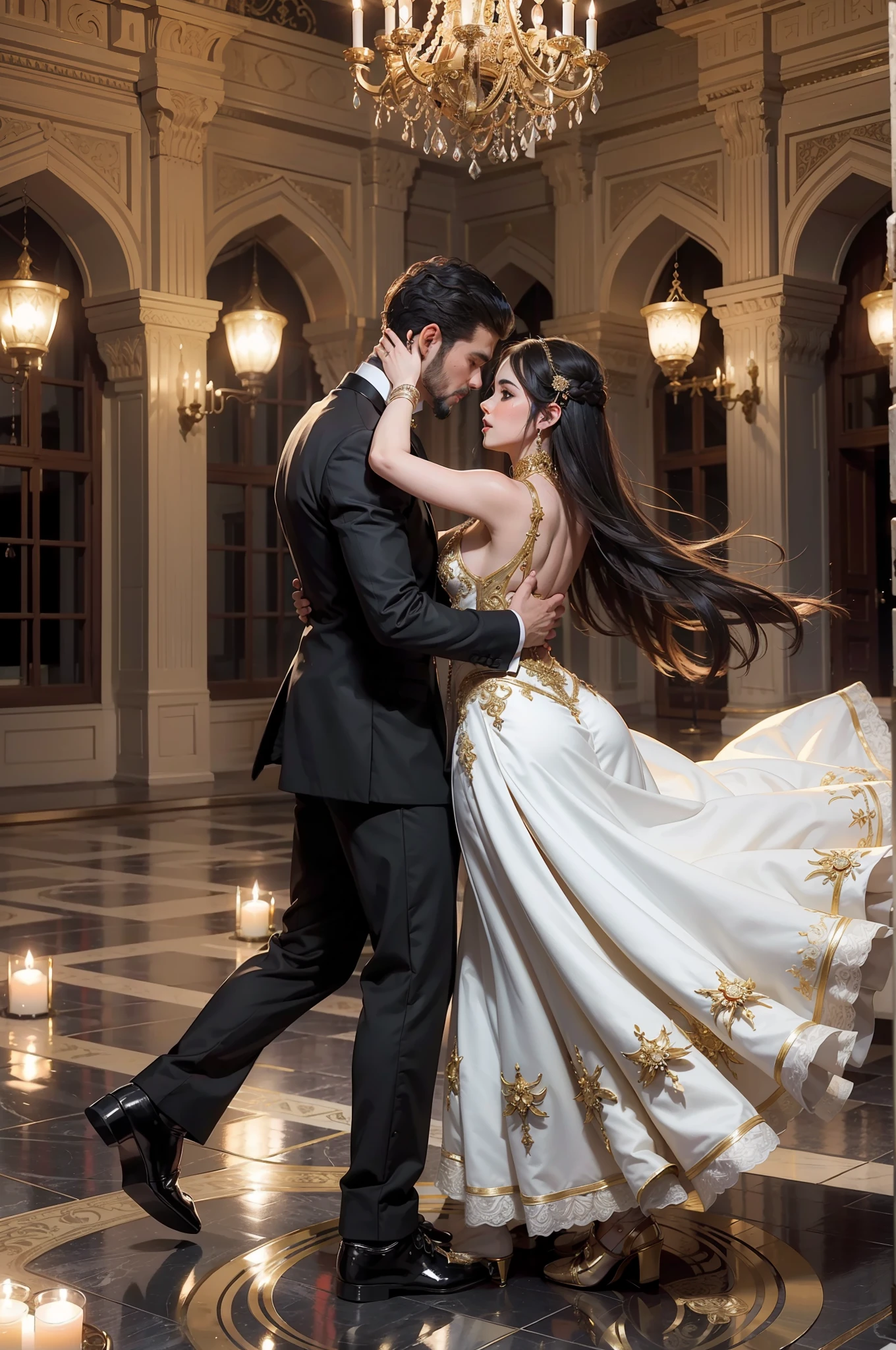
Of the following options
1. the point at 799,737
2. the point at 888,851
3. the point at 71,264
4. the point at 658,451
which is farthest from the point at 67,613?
the point at 888,851

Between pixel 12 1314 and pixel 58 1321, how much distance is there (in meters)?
0.06

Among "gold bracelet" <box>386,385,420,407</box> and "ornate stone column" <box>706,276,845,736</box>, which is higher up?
"ornate stone column" <box>706,276,845,736</box>

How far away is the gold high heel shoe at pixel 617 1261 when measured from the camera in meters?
2.41

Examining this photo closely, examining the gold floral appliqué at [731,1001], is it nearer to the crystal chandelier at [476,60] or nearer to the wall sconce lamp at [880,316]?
the crystal chandelier at [476,60]

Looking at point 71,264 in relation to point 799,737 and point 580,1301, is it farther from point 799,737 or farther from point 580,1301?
point 580,1301

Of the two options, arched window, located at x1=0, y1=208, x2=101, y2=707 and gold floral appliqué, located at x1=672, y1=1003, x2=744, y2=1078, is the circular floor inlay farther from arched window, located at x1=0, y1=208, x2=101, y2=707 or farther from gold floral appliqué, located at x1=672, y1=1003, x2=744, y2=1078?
arched window, located at x1=0, y1=208, x2=101, y2=707

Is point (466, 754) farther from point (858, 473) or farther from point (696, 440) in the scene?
point (696, 440)

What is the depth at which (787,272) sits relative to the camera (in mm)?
10320

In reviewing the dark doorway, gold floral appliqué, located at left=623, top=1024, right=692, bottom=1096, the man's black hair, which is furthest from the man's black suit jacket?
the dark doorway

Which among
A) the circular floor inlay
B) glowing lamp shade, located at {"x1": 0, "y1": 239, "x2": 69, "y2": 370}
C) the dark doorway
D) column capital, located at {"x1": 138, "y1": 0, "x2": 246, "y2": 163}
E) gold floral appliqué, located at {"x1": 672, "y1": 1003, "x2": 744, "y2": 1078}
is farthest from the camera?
the dark doorway

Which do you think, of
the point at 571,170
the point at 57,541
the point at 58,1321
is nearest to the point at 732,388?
the point at 571,170

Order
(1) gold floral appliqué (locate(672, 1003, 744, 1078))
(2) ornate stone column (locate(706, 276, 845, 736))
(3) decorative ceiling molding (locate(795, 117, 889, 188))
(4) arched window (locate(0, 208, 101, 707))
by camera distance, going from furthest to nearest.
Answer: (4) arched window (locate(0, 208, 101, 707)) → (2) ornate stone column (locate(706, 276, 845, 736)) → (3) decorative ceiling molding (locate(795, 117, 889, 188)) → (1) gold floral appliqué (locate(672, 1003, 744, 1078))

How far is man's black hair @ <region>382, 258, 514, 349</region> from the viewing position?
8.27ft

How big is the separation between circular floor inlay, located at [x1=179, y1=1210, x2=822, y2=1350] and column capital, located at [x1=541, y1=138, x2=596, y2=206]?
10.3 m
